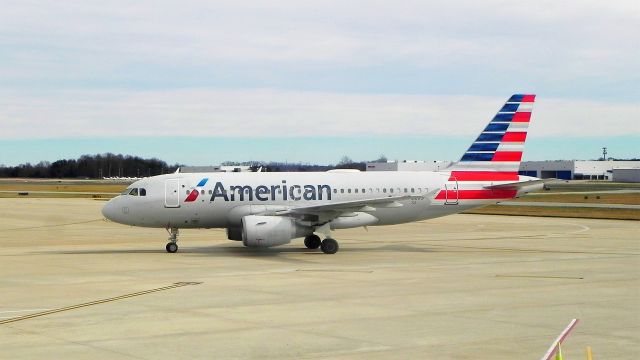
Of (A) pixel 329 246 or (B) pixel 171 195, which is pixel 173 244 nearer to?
(B) pixel 171 195

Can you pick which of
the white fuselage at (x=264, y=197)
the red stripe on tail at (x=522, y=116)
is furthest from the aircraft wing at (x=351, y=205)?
the red stripe on tail at (x=522, y=116)

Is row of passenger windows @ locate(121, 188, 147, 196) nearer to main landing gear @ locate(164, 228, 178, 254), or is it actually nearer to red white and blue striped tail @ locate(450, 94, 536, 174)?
main landing gear @ locate(164, 228, 178, 254)

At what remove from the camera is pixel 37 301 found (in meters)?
22.9

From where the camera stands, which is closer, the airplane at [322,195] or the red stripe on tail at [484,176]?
the airplane at [322,195]

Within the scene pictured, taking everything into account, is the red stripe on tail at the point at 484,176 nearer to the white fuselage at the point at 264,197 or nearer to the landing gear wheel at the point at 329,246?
the white fuselage at the point at 264,197

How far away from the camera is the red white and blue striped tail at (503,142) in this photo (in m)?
41.0

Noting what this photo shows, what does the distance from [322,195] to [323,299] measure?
53.6 ft

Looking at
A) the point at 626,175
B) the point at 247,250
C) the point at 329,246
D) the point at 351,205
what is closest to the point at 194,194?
the point at 247,250

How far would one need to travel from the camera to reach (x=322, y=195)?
39219 millimetres

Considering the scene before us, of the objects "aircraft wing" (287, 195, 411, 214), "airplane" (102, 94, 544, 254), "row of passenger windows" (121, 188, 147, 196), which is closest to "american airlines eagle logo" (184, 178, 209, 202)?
"airplane" (102, 94, 544, 254)

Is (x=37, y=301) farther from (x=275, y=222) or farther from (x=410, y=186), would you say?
(x=410, y=186)

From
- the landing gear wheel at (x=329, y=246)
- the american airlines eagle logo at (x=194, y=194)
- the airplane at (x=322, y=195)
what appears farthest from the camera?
the american airlines eagle logo at (x=194, y=194)

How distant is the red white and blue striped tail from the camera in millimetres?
41000

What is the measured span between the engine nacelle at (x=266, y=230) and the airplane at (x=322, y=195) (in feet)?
0.14
